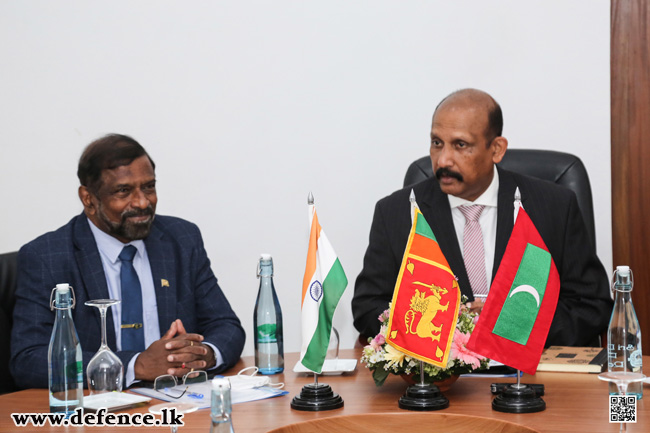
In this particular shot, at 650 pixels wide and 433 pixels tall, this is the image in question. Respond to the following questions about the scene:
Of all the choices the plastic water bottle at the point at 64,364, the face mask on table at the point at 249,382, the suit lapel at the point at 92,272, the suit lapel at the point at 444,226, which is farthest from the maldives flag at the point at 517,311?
the suit lapel at the point at 92,272

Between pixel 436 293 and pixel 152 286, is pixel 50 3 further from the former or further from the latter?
pixel 436 293

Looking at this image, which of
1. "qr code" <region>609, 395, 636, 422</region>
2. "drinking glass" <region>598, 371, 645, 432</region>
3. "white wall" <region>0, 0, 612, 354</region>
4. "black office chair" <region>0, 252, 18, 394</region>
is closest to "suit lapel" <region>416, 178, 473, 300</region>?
"white wall" <region>0, 0, 612, 354</region>

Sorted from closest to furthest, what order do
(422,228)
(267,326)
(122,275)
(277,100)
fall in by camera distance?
(422,228) < (267,326) < (122,275) < (277,100)

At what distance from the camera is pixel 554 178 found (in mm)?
3391

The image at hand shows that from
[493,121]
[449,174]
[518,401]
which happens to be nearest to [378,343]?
[518,401]

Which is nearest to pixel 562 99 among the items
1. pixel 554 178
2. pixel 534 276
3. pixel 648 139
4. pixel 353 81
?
pixel 648 139

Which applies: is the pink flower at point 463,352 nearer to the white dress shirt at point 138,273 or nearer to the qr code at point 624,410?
the qr code at point 624,410

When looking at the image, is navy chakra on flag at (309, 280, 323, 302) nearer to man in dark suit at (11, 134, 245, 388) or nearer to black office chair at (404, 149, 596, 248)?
man in dark suit at (11, 134, 245, 388)

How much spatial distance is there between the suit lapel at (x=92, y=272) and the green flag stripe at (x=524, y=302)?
1.38 meters

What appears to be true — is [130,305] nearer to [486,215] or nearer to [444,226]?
[444,226]

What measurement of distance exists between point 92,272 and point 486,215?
5.15 ft

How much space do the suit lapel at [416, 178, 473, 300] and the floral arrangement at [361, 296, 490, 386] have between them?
983 millimetres

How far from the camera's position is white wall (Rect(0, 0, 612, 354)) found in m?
3.92

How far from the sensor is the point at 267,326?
8.45ft
